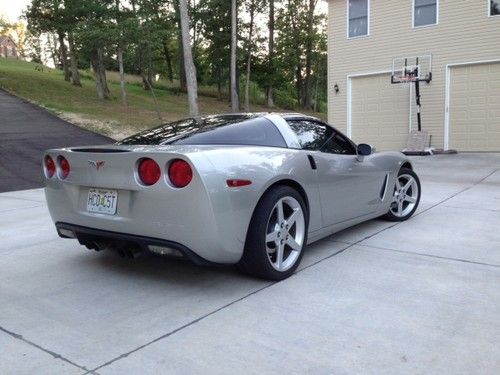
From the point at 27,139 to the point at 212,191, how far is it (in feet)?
40.8

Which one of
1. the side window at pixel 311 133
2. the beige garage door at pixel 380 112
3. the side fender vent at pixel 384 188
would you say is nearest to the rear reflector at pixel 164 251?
the side window at pixel 311 133

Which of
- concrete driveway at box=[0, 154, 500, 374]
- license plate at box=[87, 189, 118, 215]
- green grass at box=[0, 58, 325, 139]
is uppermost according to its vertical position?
green grass at box=[0, 58, 325, 139]

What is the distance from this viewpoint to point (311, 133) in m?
4.49

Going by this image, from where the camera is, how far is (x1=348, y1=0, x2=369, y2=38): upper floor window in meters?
15.9

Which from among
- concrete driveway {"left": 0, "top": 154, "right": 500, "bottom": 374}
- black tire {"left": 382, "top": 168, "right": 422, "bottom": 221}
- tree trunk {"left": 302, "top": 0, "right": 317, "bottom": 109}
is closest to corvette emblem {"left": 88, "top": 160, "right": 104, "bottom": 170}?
concrete driveway {"left": 0, "top": 154, "right": 500, "bottom": 374}

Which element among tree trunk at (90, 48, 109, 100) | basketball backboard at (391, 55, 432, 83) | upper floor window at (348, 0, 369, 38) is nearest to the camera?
basketball backboard at (391, 55, 432, 83)

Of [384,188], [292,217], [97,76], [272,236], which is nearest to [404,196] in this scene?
[384,188]

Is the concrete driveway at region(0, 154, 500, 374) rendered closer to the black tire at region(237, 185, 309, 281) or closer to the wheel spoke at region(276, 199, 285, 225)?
the black tire at region(237, 185, 309, 281)

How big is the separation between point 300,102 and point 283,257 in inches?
1596

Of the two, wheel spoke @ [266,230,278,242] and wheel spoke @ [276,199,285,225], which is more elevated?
wheel spoke @ [276,199,285,225]

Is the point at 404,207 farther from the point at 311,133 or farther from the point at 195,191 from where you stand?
the point at 195,191

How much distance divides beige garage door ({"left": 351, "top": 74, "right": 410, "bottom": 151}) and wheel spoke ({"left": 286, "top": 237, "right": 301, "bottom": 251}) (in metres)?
12.7

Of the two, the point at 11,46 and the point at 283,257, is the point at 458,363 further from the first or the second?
the point at 11,46

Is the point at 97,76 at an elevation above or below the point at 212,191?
above
